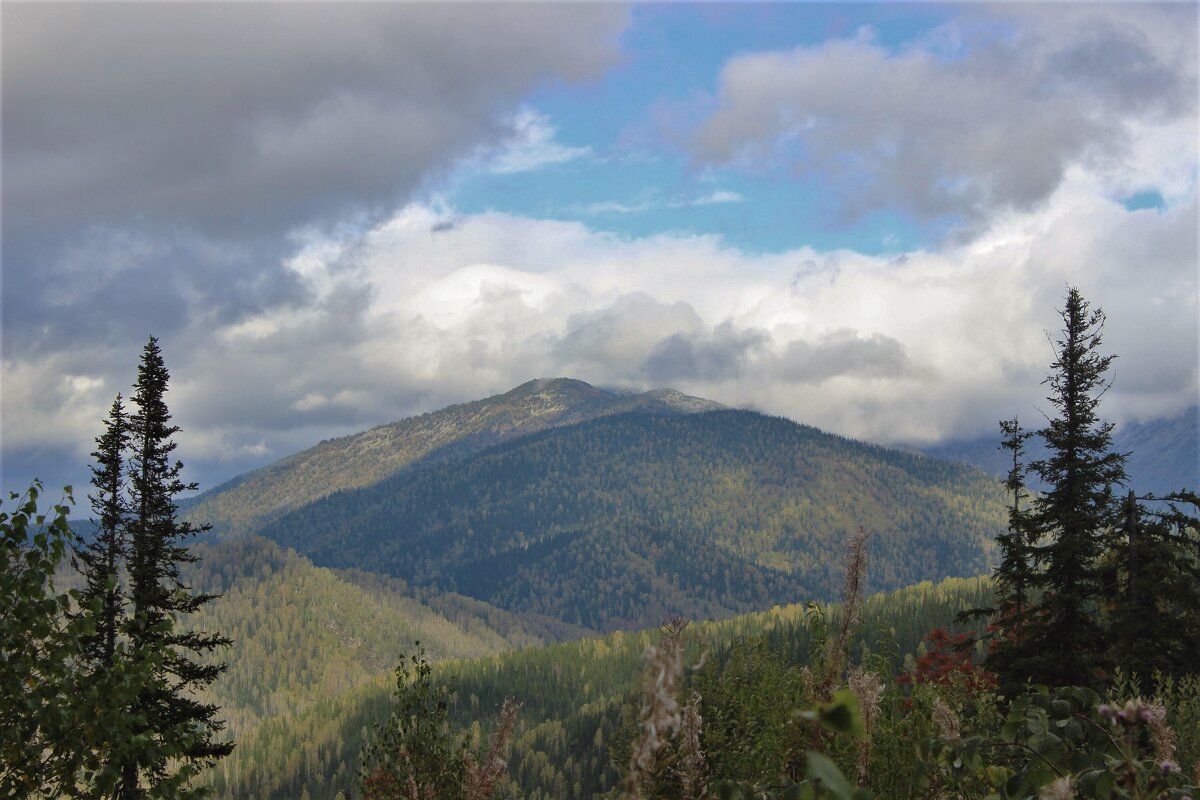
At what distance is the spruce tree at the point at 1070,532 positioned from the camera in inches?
1224

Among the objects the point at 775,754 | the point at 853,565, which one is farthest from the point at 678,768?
the point at 775,754

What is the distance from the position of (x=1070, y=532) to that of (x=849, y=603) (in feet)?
95.9

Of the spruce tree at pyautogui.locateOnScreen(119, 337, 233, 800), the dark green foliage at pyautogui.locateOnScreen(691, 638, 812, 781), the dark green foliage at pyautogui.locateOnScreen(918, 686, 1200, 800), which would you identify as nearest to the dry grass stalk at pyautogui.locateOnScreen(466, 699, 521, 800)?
the dark green foliage at pyautogui.locateOnScreen(691, 638, 812, 781)

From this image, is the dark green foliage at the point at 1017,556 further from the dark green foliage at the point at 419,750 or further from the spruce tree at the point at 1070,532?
the dark green foliage at the point at 419,750

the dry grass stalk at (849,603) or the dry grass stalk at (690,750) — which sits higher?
the dry grass stalk at (849,603)

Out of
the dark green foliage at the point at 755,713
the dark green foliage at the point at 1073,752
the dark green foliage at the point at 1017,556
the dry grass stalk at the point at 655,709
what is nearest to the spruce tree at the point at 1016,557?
the dark green foliage at the point at 1017,556

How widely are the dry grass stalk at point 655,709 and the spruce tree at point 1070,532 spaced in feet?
103

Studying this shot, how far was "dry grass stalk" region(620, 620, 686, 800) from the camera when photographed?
9.11 ft

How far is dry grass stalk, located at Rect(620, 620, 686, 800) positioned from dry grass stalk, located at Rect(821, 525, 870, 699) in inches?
133

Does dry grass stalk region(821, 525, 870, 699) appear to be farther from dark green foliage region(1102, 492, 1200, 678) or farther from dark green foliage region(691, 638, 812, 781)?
dark green foliage region(1102, 492, 1200, 678)

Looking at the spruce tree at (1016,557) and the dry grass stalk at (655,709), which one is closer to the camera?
the dry grass stalk at (655,709)

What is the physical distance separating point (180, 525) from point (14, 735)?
24338 millimetres

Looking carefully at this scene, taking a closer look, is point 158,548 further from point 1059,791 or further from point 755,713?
point 1059,791

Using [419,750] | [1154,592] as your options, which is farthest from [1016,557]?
[419,750]
